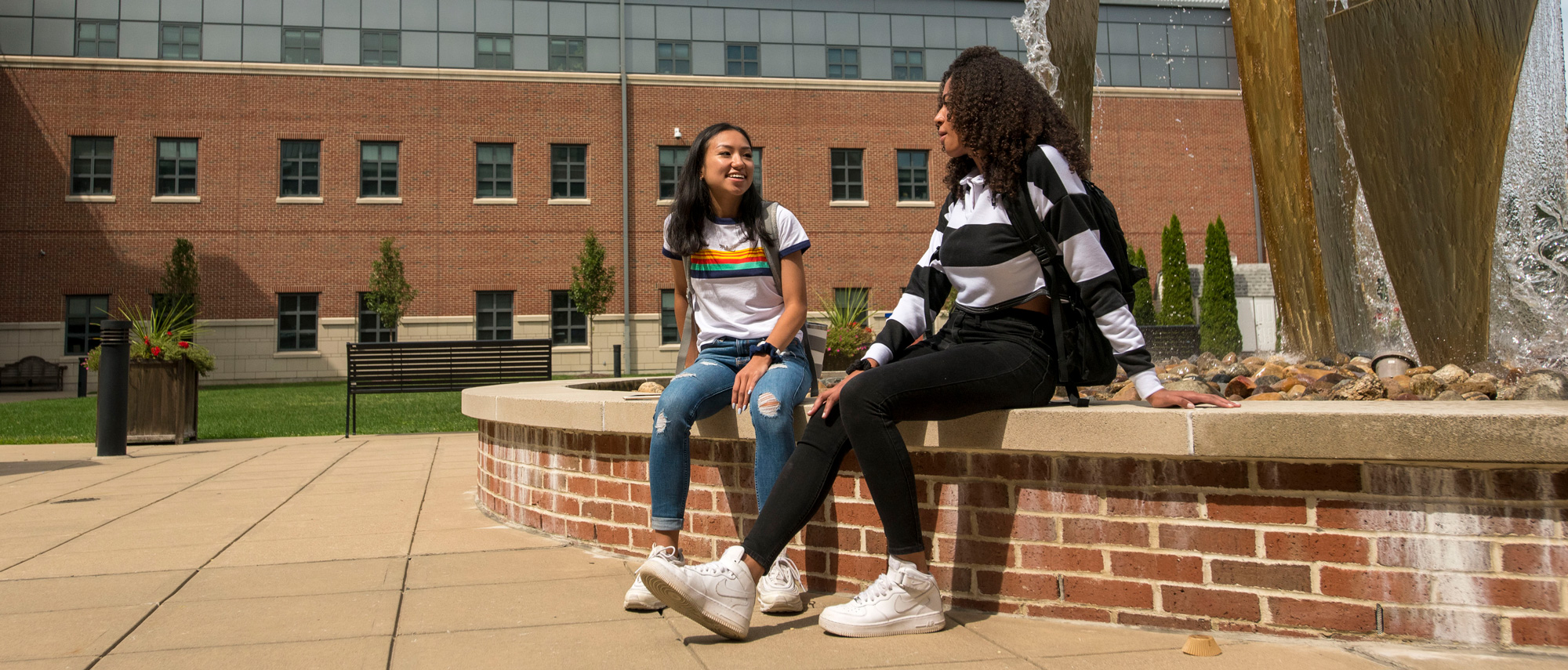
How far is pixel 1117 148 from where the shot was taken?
97.9ft

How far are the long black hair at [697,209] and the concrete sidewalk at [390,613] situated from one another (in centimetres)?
119

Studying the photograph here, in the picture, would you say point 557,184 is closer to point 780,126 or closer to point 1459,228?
point 780,126

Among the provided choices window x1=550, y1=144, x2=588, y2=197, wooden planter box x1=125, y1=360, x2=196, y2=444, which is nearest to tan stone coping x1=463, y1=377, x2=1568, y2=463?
wooden planter box x1=125, y1=360, x2=196, y2=444

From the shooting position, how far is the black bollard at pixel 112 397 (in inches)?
316

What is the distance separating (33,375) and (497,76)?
1386cm

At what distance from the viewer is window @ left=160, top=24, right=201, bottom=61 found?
26.3 m

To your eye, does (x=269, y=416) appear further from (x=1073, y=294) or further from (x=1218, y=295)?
(x=1218, y=295)

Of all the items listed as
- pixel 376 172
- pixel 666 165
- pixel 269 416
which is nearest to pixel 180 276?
pixel 376 172

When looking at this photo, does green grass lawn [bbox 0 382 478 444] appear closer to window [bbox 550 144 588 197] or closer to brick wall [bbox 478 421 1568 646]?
brick wall [bbox 478 421 1568 646]

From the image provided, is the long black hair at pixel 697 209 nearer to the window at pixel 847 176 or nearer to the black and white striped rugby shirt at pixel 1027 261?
the black and white striped rugby shirt at pixel 1027 261

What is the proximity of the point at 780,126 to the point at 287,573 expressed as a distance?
2612 centimetres

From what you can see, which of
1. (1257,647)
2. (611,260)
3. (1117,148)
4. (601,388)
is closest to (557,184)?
(611,260)

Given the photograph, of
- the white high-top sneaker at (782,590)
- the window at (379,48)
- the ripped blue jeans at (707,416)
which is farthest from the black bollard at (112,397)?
the window at (379,48)

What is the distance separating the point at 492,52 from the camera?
27672 millimetres
